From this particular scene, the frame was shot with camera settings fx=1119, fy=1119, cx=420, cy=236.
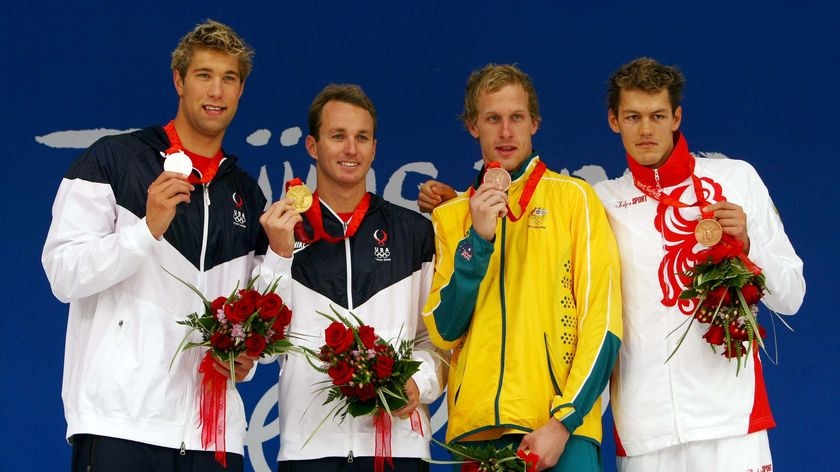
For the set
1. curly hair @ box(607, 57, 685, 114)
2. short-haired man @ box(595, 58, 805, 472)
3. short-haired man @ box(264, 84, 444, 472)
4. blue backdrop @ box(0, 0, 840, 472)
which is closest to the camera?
short-haired man @ box(595, 58, 805, 472)

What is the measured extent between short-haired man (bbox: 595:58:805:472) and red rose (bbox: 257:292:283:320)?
1.26 m

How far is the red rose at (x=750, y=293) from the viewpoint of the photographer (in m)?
3.70

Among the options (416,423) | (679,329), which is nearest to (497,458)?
(416,423)

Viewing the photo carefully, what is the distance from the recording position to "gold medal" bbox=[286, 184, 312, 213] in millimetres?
3947

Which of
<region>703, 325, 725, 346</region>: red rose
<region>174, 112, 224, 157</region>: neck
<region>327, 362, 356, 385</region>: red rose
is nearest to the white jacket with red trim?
<region>703, 325, 725, 346</region>: red rose

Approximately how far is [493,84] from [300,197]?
840 millimetres

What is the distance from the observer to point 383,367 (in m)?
3.67

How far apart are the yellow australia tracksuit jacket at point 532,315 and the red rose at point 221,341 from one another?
0.73 metres

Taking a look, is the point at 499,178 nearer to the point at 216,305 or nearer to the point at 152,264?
the point at 216,305

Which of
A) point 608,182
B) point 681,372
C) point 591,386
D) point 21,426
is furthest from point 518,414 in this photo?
point 21,426

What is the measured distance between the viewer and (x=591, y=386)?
374 cm

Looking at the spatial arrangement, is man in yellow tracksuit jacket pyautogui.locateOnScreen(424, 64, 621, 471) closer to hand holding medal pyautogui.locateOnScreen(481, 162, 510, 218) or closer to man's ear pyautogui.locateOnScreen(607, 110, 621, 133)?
hand holding medal pyautogui.locateOnScreen(481, 162, 510, 218)

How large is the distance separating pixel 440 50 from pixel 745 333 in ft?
7.46

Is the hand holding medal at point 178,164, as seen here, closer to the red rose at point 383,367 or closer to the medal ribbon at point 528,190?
the red rose at point 383,367
